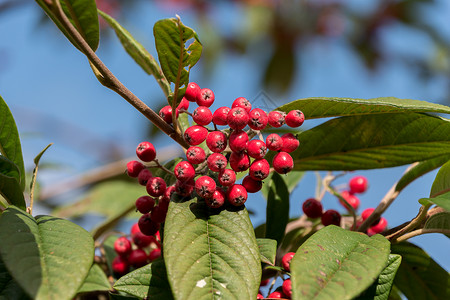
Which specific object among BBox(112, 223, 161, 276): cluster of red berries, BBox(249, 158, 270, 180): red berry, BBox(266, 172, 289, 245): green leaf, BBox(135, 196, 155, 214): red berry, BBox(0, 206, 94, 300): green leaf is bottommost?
BBox(112, 223, 161, 276): cluster of red berries

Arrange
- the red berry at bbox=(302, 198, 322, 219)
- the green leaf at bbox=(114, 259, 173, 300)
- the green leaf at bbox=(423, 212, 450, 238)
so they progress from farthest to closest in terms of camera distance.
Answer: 1. the red berry at bbox=(302, 198, 322, 219)
2. the green leaf at bbox=(423, 212, 450, 238)
3. the green leaf at bbox=(114, 259, 173, 300)

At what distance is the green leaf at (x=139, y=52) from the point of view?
150cm

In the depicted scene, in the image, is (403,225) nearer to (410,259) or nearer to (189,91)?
(410,259)

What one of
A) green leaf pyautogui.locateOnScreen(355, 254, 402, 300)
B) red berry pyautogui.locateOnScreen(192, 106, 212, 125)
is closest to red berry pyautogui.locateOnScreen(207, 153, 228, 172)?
red berry pyautogui.locateOnScreen(192, 106, 212, 125)

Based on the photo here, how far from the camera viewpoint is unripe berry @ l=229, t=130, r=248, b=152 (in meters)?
1.21

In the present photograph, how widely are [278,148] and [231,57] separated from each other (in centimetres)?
624

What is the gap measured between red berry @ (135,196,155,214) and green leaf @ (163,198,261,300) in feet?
0.47

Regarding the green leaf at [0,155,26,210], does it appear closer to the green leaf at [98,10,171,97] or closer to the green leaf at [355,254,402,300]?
the green leaf at [98,10,171,97]

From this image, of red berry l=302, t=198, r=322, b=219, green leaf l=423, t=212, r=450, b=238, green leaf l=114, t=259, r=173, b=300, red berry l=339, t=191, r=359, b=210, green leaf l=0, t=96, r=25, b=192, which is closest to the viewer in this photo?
green leaf l=114, t=259, r=173, b=300

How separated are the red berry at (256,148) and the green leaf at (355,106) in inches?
6.1

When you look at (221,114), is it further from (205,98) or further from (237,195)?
(237,195)

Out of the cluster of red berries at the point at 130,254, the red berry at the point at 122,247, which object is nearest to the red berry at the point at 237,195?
the cluster of red berries at the point at 130,254

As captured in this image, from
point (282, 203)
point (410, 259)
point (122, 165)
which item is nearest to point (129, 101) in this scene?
point (282, 203)

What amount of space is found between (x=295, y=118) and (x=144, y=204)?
50 cm
